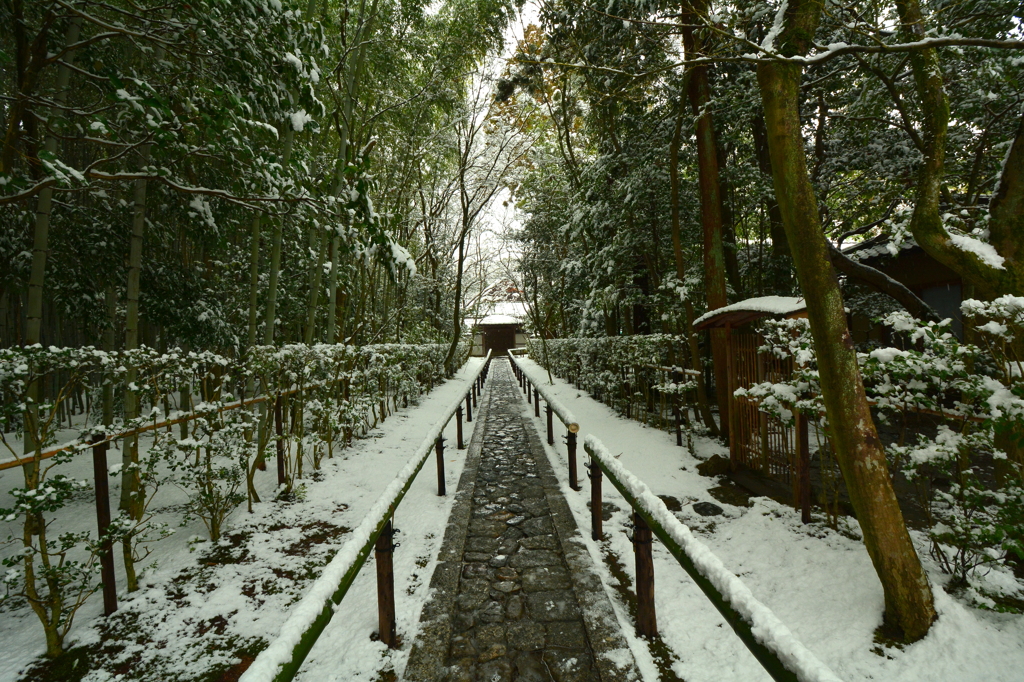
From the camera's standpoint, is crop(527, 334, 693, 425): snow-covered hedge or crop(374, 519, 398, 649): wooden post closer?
crop(374, 519, 398, 649): wooden post

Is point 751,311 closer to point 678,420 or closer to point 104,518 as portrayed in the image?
point 678,420

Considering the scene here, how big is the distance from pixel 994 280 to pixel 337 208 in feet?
15.2

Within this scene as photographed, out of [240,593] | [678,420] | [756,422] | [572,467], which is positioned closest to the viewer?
[240,593]

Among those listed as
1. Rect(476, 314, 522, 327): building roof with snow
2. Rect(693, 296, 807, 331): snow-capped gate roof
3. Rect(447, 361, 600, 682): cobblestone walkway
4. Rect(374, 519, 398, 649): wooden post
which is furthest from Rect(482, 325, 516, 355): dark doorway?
Rect(374, 519, 398, 649): wooden post

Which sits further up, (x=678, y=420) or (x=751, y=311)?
(x=751, y=311)

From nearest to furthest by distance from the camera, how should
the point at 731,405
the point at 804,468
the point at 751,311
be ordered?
the point at 804,468
the point at 751,311
the point at 731,405

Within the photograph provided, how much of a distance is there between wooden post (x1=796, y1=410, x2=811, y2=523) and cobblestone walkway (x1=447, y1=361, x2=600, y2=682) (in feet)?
7.31

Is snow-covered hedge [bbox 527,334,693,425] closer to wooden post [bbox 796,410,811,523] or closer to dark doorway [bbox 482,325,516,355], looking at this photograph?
wooden post [bbox 796,410,811,523]

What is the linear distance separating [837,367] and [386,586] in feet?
9.49

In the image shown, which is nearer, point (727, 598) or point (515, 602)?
point (727, 598)

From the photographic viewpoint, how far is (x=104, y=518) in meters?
2.79

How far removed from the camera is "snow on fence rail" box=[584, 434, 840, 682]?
1.16m

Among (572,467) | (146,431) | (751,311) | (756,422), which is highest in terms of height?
(751,311)

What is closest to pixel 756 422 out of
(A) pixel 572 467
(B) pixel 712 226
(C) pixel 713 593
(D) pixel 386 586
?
(A) pixel 572 467
